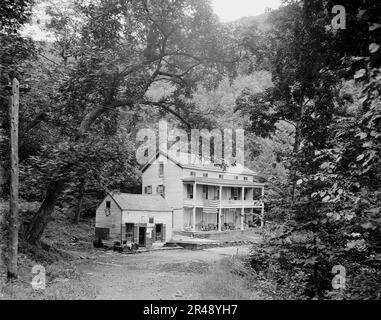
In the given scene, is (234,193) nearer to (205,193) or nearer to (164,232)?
(205,193)

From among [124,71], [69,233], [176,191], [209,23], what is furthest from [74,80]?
[176,191]

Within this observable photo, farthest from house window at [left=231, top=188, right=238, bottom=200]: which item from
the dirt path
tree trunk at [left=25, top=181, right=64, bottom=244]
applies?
tree trunk at [left=25, top=181, right=64, bottom=244]

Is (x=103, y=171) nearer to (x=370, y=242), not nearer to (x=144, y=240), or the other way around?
(x=370, y=242)

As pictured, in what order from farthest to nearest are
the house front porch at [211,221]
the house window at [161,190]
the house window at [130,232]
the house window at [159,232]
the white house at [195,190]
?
the house window at [161,190], the house front porch at [211,221], the white house at [195,190], the house window at [159,232], the house window at [130,232]

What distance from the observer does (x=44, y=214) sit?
701 inches

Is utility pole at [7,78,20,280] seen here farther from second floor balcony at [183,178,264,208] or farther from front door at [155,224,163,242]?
second floor balcony at [183,178,264,208]

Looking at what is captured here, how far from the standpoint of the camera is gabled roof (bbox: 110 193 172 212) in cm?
3291

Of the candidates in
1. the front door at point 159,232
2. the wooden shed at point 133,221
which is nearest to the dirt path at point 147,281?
the wooden shed at point 133,221

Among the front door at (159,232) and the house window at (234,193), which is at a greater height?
the house window at (234,193)

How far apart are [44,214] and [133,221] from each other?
15.4 m

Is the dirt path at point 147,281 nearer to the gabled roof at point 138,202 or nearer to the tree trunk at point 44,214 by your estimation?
the tree trunk at point 44,214

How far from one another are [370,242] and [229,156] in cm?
1163

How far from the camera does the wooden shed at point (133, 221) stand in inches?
1273

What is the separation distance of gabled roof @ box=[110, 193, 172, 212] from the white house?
19.2 ft
